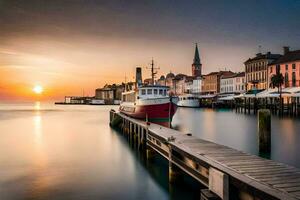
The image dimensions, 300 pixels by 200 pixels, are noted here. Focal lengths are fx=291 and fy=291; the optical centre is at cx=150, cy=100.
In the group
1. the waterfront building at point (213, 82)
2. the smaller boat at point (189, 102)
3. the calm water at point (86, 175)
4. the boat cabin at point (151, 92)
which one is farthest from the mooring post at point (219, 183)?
the waterfront building at point (213, 82)

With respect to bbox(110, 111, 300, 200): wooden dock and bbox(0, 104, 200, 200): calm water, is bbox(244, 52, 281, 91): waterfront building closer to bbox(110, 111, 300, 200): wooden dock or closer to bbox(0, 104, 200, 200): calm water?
bbox(0, 104, 200, 200): calm water

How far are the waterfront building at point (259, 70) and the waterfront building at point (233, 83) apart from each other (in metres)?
12.0

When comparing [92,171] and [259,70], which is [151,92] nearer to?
[92,171]

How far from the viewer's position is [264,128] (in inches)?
611

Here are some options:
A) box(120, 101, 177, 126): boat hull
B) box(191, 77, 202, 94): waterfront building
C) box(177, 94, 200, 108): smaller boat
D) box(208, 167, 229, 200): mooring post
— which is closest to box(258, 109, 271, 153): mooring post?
box(208, 167, 229, 200): mooring post

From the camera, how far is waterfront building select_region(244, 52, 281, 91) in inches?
3450

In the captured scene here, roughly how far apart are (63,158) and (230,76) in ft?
348

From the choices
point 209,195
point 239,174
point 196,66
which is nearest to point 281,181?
point 239,174

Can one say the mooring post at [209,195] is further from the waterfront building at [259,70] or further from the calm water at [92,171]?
the waterfront building at [259,70]

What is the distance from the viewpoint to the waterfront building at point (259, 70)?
87.6 metres

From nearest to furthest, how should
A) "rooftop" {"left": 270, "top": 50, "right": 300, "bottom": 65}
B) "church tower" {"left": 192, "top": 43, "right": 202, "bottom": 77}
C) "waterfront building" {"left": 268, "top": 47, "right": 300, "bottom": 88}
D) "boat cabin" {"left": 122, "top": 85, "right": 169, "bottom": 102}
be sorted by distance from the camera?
1. "boat cabin" {"left": 122, "top": 85, "right": 169, "bottom": 102}
2. "waterfront building" {"left": 268, "top": 47, "right": 300, "bottom": 88}
3. "rooftop" {"left": 270, "top": 50, "right": 300, "bottom": 65}
4. "church tower" {"left": 192, "top": 43, "right": 202, "bottom": 77}

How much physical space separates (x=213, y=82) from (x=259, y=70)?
40.8m

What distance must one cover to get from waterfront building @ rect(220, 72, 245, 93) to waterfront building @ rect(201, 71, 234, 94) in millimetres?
3052

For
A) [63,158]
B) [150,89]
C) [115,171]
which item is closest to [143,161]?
[115,171]
